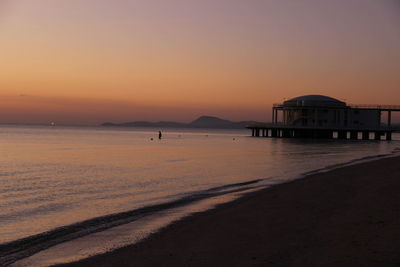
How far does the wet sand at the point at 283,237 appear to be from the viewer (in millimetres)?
7121

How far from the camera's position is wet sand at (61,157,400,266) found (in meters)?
7.12

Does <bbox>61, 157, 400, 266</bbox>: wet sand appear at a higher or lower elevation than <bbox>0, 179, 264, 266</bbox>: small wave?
higher

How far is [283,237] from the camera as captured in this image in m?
8.63

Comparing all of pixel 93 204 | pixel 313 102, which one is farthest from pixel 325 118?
pixel 93 204

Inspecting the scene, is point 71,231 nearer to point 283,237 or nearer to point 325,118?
point 283,237

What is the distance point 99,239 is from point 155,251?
79.7 inches

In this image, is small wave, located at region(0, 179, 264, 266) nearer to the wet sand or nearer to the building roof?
the wet sand

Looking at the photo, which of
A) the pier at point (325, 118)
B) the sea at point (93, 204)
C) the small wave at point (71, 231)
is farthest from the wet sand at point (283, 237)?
the pier at point (325, 118)

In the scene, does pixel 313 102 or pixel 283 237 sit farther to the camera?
pixel 313 102

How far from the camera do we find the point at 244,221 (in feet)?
35.2

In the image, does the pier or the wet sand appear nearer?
the wet sand

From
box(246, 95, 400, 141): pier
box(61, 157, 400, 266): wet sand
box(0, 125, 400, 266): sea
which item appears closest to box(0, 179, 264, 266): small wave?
box(0, 125, 400, 266): sea

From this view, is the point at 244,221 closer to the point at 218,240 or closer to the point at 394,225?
the point at 218,240

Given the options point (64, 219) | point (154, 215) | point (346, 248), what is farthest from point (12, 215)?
point (346, 248)
